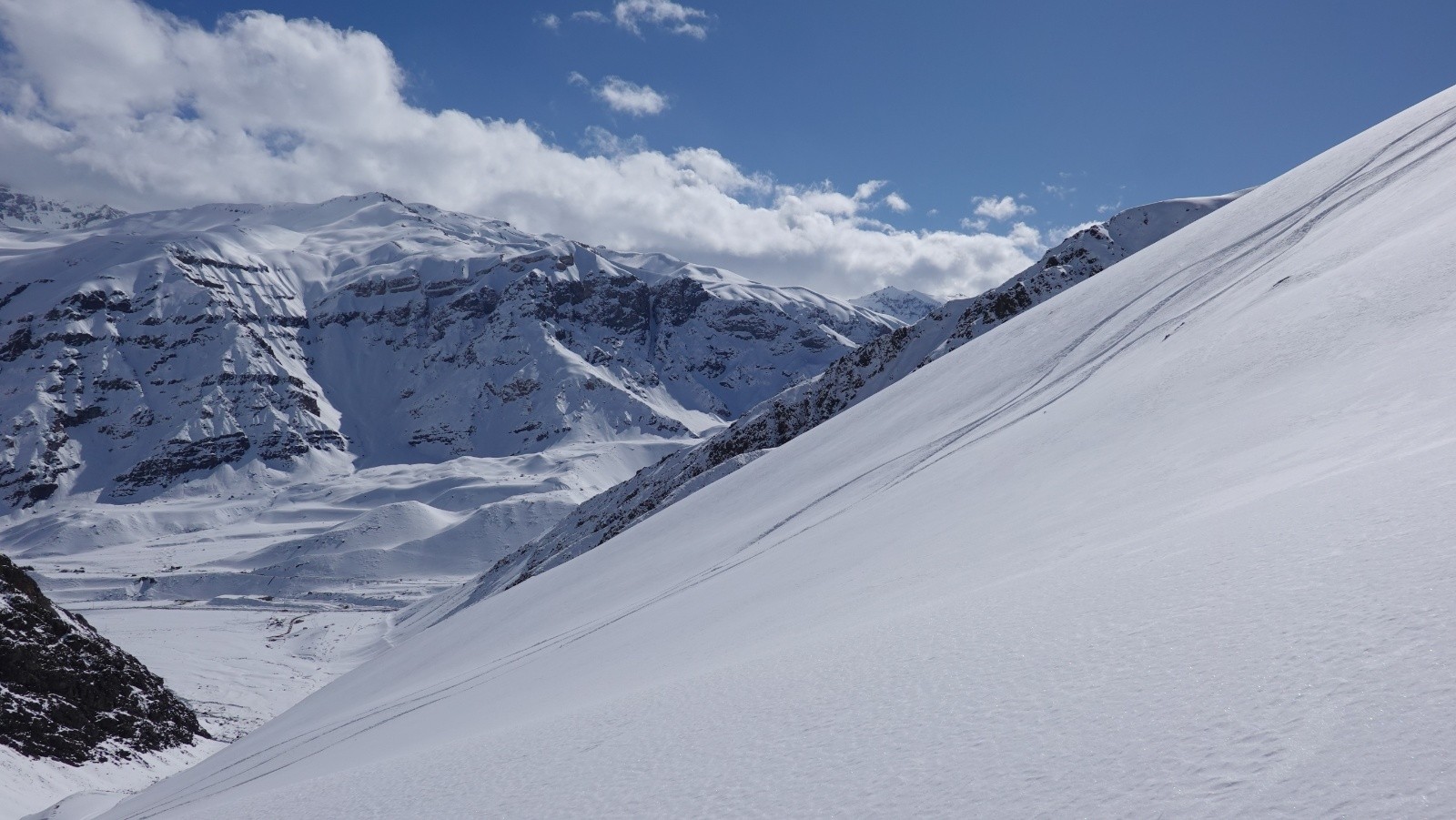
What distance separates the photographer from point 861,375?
69.8 meters

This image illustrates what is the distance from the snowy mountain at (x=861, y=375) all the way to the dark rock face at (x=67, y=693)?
961 inches

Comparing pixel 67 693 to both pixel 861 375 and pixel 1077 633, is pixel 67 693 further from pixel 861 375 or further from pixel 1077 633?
pixel 861 375

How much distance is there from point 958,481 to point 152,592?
13772 cm

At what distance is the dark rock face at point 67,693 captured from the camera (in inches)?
1431

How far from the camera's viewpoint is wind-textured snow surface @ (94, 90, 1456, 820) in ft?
9.62

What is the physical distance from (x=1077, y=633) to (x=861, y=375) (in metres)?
66.1

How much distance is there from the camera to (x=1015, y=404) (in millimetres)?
20172

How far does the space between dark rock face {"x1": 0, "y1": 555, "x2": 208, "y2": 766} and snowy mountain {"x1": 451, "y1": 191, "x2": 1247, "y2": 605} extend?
80.1 ft

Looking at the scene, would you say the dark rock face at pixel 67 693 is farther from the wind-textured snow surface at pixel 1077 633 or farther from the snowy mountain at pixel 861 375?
the wind-textured snow surface at pixel 1077 633

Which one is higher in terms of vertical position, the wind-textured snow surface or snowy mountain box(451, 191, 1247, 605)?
snowy mountain box(451, 191, 1247, 605)

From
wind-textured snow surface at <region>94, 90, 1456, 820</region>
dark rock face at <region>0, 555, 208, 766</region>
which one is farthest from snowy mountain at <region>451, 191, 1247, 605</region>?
wind-textured snow surface at <region>94, 90, 1456, 820</region>

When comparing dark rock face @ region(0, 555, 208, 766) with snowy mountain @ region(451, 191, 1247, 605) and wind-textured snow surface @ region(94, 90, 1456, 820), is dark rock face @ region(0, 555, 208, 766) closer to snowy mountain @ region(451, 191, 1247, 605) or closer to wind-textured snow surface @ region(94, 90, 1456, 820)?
snowy mountain @ region(451, 191, 1247, 605)

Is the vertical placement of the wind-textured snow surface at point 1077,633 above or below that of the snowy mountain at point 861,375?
below

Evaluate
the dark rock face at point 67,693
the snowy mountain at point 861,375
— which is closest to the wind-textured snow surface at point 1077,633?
the dark rock face at point 67,693
